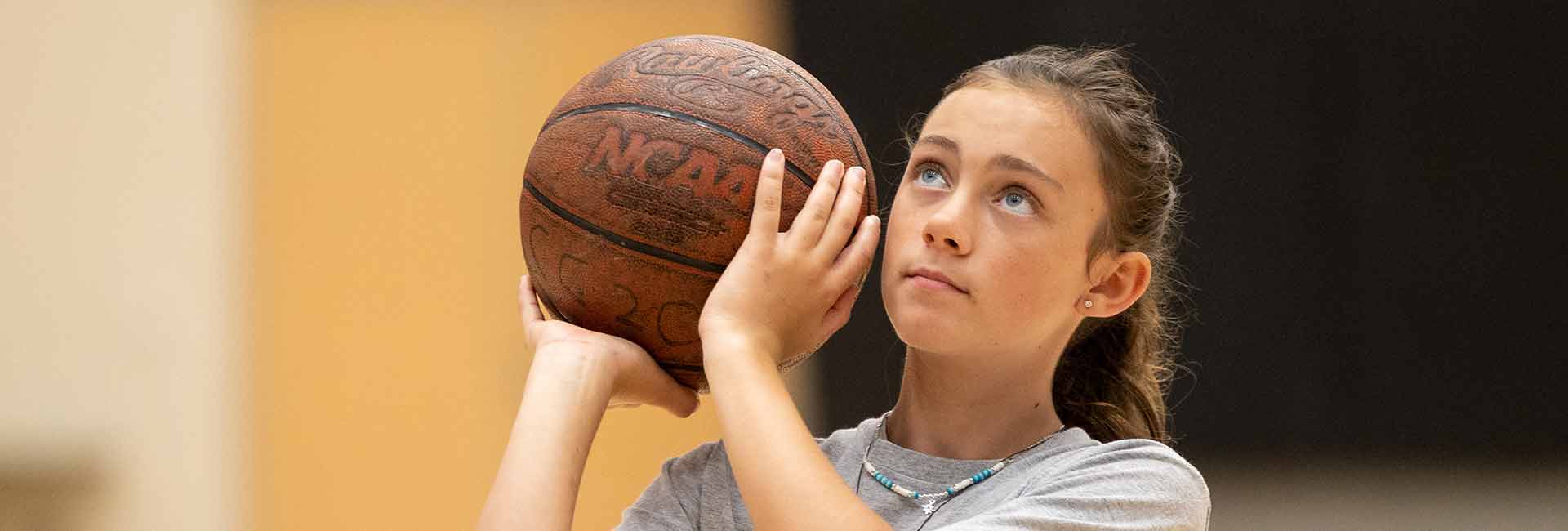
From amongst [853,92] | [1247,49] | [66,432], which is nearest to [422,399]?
[66,432]

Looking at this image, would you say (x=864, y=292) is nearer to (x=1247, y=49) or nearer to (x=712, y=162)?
(x=1247, y=49)

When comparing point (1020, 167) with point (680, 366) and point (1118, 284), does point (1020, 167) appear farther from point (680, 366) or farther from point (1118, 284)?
point (680, 366)

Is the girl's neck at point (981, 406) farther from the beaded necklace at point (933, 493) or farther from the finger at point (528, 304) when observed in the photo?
the finger at point (528, 304)

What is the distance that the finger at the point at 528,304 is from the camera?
1.92 metres

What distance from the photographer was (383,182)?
16.6 ft

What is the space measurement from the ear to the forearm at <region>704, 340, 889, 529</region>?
49cm

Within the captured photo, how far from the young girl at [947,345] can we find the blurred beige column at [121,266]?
3.42 metres

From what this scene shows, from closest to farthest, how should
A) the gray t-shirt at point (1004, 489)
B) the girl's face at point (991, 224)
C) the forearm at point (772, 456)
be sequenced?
the forearm at point (772, 456) < the gray t-shirt at point (1004, 489) < the girl's face at point (991, 224)

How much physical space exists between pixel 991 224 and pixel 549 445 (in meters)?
0.56

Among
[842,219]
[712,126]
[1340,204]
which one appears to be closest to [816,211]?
[842,219]

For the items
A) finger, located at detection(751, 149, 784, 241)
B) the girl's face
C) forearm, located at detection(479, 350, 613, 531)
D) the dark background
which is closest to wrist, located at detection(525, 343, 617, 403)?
forearm, located at detection(479, 350, 613, 531)

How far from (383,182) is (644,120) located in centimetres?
349

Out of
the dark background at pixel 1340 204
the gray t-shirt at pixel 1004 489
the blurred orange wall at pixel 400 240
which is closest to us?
the gray t-shirt at pixel 1004 489

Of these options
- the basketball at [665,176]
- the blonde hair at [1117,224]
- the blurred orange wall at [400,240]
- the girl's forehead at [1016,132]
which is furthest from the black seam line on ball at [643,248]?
the blurred orange wall at [400,240]
